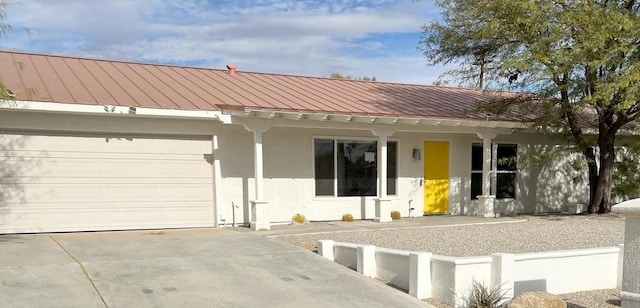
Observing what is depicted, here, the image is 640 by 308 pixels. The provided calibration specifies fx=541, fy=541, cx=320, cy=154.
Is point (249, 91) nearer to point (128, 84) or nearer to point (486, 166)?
point (128, 84)

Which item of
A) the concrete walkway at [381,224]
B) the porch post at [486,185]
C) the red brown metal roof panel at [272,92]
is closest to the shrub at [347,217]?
the concrete walkway at [381,224]

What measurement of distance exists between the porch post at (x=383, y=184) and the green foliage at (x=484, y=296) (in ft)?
21.5

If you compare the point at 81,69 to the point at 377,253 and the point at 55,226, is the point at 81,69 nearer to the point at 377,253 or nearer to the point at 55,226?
the point at 55,226

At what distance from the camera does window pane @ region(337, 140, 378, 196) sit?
538 inches

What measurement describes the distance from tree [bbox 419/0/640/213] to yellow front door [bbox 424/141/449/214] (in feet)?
7.15

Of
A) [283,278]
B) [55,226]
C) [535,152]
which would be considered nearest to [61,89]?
[55,226]

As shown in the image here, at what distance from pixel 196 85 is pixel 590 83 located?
31.4ft

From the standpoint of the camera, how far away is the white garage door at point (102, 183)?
10.5 metres

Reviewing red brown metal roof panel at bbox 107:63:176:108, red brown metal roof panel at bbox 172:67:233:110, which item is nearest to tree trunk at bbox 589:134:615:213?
red brown metal roof panel at bbox 172:67:233:110

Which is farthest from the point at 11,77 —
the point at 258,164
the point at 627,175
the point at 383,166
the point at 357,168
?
the point at 627,175

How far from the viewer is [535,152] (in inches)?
634

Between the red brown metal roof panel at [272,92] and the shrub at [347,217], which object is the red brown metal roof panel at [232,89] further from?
the shrub at [347,217]

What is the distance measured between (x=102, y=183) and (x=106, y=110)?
1.63 metres

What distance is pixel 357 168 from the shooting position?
13828mm
